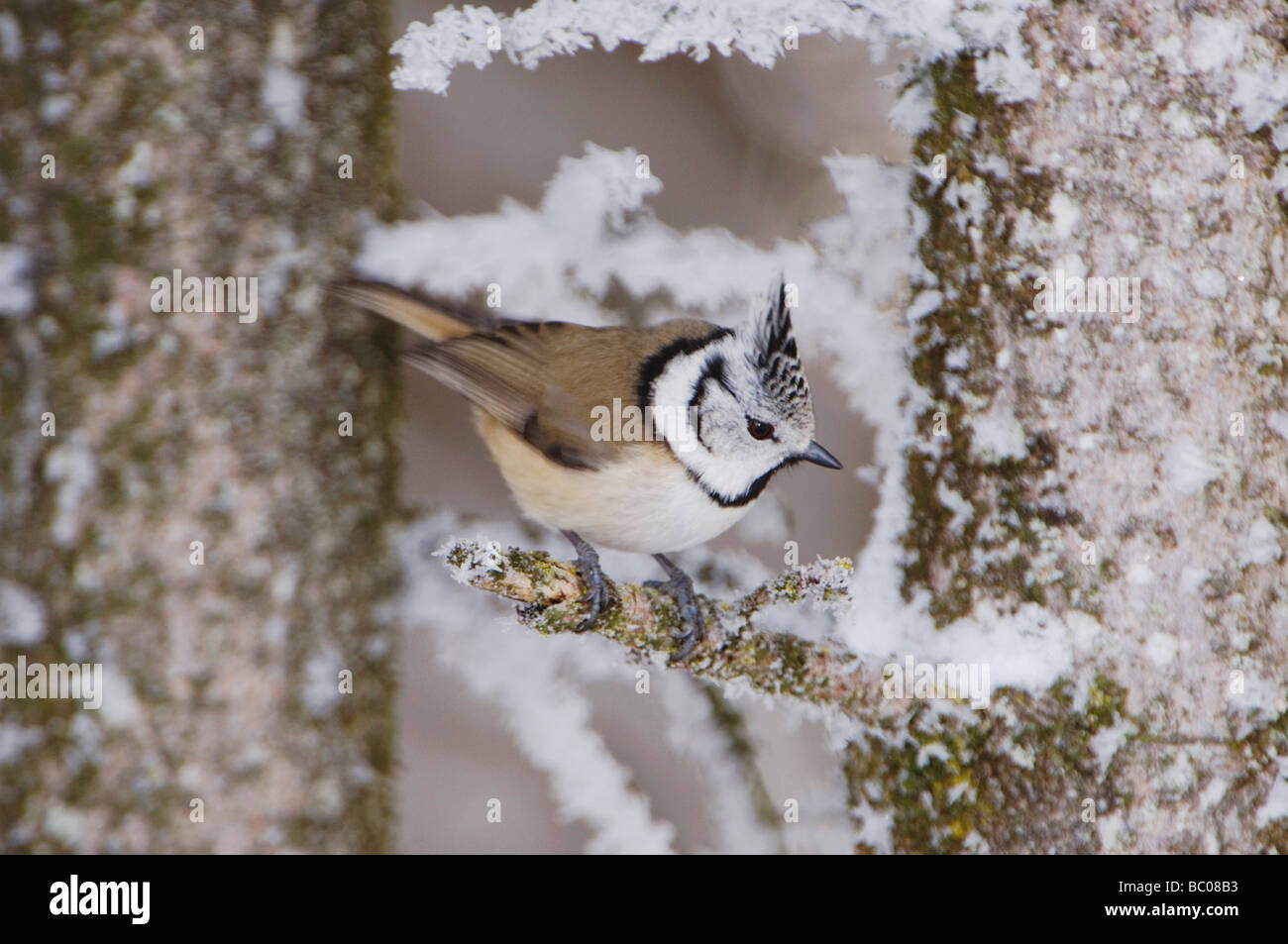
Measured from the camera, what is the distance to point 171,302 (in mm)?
1724

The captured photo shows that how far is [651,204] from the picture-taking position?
2.19 meters

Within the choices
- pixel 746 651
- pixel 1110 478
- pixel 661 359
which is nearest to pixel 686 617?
pixel 746 651

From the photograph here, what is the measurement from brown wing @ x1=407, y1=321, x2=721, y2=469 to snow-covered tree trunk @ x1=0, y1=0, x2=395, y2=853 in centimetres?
33

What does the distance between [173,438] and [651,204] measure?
4.07ft

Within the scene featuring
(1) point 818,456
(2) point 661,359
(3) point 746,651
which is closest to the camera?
(3) point 746,651

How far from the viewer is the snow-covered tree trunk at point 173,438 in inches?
65.2

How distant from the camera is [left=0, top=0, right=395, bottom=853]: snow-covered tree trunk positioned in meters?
1.66

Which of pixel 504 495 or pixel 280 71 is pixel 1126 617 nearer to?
pixel 504 495

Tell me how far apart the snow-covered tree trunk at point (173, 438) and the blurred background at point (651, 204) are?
A: 265 millimetres

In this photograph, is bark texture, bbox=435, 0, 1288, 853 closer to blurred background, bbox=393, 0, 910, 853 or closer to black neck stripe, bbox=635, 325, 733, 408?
blurred background, bbox=393, 0, 910, 853

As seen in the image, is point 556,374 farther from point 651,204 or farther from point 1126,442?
point 1126,442

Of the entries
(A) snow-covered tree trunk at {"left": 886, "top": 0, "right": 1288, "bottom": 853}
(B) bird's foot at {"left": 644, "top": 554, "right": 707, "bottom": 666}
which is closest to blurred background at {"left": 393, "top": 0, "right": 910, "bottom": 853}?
(B) bird's foot at {"left": 644, "top": 554, "right": 707, "bottom": 666}

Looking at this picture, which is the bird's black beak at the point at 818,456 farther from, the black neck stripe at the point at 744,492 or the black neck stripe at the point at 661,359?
the black neck stripe at the point at 661,359

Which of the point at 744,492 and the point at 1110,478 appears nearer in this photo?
the point at 1110,478
